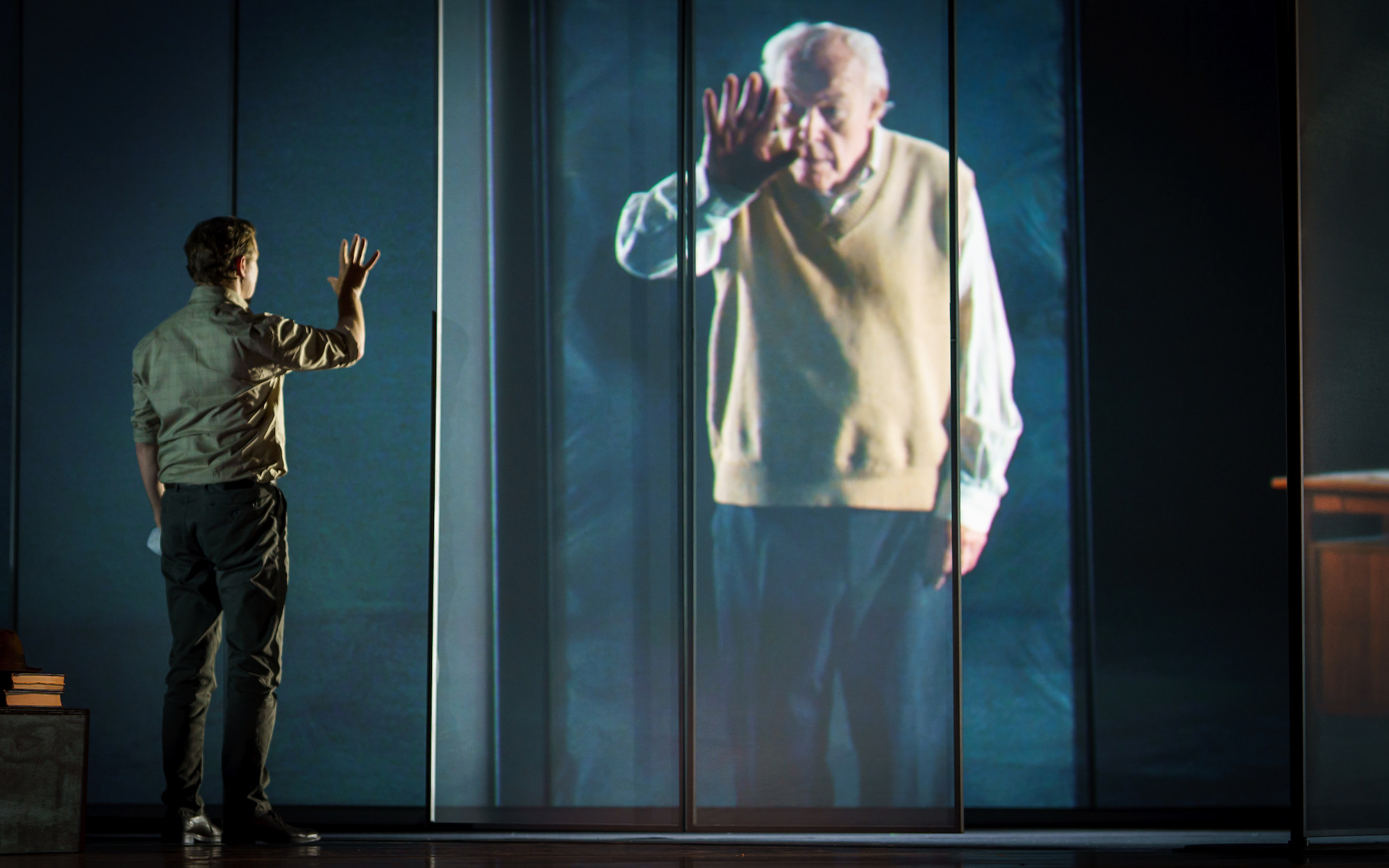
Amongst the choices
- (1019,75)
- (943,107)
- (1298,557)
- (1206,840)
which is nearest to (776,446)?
(943,107)

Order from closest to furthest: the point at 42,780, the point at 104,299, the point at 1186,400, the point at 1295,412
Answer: the point at 42,780, the point at 1295,412, the point at 104,299, the point at 1186,400

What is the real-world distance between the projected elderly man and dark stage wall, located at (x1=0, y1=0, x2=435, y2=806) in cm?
110

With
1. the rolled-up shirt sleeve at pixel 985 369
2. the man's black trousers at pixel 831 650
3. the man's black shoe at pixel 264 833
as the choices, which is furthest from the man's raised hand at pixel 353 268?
the rolled-up shirt sleeve at pixel 985 369

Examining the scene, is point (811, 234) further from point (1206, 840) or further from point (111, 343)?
point (111, 343)

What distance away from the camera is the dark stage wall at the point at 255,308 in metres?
3.82

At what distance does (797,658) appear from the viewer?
3.22 m

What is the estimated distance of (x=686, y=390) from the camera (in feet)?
10.9

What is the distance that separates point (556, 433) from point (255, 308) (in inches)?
48.3

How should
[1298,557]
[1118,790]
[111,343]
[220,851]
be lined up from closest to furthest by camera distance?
[220,851]
[1298,557]
[111,343]
[1118,790]

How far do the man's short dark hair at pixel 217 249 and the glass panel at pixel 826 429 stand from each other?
1.18 meters

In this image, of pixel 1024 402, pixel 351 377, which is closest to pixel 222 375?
pixel 351 377

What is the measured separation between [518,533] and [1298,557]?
6.37 ft

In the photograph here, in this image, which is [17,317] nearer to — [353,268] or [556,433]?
[353,268]

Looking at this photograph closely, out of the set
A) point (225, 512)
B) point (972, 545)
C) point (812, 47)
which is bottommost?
point (972, 545)
